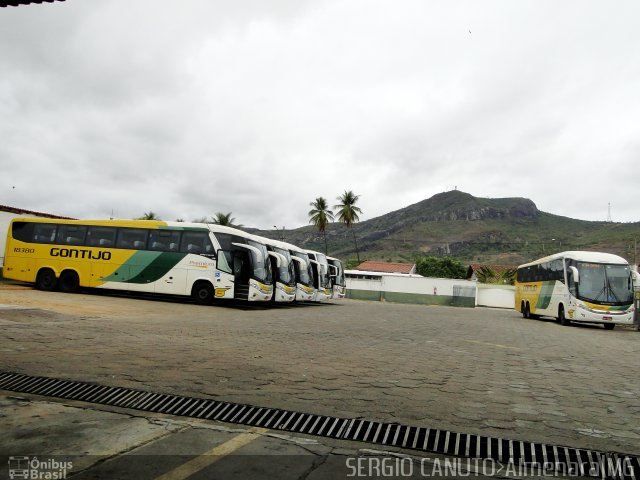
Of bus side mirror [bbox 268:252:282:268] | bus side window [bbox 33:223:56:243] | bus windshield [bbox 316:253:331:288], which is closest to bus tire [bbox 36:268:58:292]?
bus side window [bbox 33:223:56:243]

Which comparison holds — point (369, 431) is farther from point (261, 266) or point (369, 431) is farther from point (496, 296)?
point (496, 296)

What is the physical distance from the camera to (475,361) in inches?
319

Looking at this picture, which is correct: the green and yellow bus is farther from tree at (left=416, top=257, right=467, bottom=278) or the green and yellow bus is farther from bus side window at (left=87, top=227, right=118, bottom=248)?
tree at (left=416, top=257, right=467, bottom=278)

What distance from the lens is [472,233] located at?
124 metres

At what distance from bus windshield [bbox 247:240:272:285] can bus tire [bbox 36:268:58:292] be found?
31.0ft

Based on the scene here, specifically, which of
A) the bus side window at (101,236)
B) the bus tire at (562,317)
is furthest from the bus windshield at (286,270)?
the bus tire at (562,317)

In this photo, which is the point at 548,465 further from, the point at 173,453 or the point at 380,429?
the point at 173,453

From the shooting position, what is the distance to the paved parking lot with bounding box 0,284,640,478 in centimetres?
429

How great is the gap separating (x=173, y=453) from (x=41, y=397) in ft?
6.86

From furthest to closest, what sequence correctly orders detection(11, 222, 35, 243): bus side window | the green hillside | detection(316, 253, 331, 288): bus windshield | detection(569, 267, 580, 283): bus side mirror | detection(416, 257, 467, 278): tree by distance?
the green hillside → detection(416, 257, 467, 278): tree → detection(316, 253, 331, 288): bus windshield → detection(11, 222, 35, 243): bus side window → detection(569, 267, 580, 283): bus side mirror

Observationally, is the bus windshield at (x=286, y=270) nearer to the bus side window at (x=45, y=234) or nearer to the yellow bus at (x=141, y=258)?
the yellow bus at (x=141, y=258)

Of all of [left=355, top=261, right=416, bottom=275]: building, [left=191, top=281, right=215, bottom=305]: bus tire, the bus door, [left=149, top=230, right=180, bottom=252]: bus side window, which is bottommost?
[left=191, top=281, right=215, bottom=305]: bus tire

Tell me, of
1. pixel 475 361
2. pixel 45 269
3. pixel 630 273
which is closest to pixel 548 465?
pixel 475 361

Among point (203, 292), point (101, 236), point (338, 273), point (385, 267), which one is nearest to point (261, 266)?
point (203, 292)
